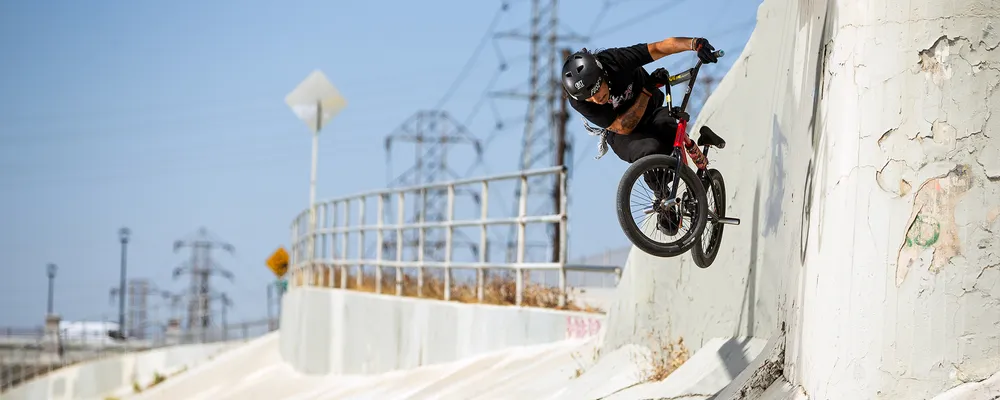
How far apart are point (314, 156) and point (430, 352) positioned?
25.1ft

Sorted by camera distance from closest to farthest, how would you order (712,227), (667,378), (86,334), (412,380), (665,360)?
(712,227)
(667,378)
(665,360)
(412,380)
(86,334)

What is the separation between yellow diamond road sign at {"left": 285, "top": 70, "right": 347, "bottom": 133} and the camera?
20.7m

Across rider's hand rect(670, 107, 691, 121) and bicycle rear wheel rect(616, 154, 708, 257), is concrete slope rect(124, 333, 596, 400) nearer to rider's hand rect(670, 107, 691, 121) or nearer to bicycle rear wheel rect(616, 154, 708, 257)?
bicycle rear wheel rect(616, 154, 708, 257)

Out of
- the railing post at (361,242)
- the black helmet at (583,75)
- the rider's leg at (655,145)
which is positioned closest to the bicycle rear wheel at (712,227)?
the rider's leg at (655,145)

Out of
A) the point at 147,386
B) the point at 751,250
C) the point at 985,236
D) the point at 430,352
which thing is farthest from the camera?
the point at 147,386

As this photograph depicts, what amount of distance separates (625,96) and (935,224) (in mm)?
2830

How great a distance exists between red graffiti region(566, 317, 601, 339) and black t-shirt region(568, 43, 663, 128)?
13.9ft

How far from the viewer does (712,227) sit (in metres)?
8.02

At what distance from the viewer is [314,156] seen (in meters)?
21.3

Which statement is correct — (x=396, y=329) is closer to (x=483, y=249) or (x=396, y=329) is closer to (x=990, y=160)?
(x=483, y=249)

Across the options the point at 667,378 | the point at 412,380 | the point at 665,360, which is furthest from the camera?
the point at 412,380

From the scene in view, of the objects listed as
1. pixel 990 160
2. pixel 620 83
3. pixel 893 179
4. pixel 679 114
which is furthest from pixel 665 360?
pixel 990 160

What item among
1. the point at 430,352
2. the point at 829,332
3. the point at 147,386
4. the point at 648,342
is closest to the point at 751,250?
the point at 648,342

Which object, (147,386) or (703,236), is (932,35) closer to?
(703,236)
